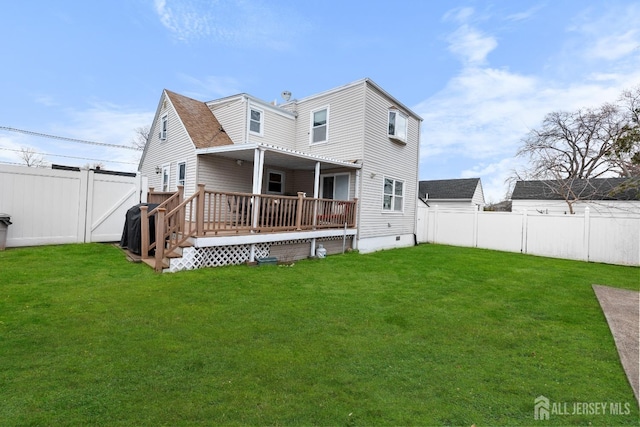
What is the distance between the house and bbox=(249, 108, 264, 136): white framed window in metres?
0.04

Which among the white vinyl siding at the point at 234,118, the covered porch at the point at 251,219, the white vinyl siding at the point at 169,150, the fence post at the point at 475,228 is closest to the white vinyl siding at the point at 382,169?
the covered porch at the point at 251,219

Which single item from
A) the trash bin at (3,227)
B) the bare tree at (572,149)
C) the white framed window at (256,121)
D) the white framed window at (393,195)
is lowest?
the trash bin at (3,227)

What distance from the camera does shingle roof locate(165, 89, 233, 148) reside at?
10.9 metres

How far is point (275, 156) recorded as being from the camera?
9344 mm

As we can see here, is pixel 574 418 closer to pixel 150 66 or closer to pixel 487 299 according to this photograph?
pixel 487 299

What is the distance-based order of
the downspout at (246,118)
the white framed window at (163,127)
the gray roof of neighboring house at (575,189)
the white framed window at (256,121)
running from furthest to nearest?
the gray roof of neighboring house at (575,189)
the white framed window at (163,127)
the white framed window at (256,121)
the downspout at (246,118)

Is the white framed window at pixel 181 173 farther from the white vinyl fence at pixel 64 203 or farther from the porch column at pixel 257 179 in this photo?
the porch column at pixel 257 179

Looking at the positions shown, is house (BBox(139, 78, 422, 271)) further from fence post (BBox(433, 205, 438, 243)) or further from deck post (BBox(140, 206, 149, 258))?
deck post (BBox(140, 206, 149, 258))

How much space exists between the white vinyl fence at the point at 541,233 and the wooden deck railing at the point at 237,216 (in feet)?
21.0

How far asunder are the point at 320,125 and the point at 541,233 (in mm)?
9801

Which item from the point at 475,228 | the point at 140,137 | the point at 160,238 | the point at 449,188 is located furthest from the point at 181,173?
the point at 449,188

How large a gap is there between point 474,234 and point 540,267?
461cm

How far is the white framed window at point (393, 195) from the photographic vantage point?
12062 millimetres

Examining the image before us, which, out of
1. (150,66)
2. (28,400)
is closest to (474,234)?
(28,400)
